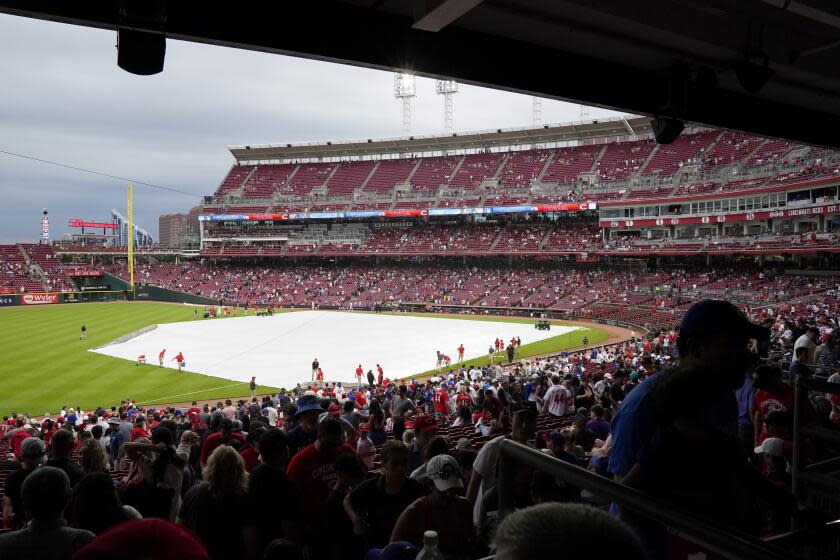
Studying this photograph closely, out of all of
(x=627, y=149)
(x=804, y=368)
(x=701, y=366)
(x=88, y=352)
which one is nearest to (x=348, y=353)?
(x=88, y=352)

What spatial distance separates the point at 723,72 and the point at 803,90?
1.63 meters

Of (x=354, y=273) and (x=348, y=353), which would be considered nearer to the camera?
(x=348, y=353)

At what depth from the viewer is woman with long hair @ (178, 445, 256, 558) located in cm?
382

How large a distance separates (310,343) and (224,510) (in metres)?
33.4

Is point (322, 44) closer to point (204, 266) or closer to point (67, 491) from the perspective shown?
point (67, 491)

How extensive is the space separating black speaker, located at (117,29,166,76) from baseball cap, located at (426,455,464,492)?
10.8 feet

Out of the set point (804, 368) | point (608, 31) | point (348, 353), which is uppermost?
point (608, 31)

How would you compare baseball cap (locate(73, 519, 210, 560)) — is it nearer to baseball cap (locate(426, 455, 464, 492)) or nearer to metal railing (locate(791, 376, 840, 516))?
baseball cap (locate(426, 455, 464, 492))

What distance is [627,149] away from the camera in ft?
224

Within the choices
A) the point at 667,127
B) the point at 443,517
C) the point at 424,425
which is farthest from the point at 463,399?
the point at 443,517

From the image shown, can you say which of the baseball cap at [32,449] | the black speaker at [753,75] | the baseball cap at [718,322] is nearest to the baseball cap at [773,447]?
the baseball cap at [718,322]

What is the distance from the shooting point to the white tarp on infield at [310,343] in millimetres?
29609

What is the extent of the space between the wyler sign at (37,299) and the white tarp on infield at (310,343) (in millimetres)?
26013

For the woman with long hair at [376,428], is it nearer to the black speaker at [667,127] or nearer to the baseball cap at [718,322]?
the black speaker at [667,127]
